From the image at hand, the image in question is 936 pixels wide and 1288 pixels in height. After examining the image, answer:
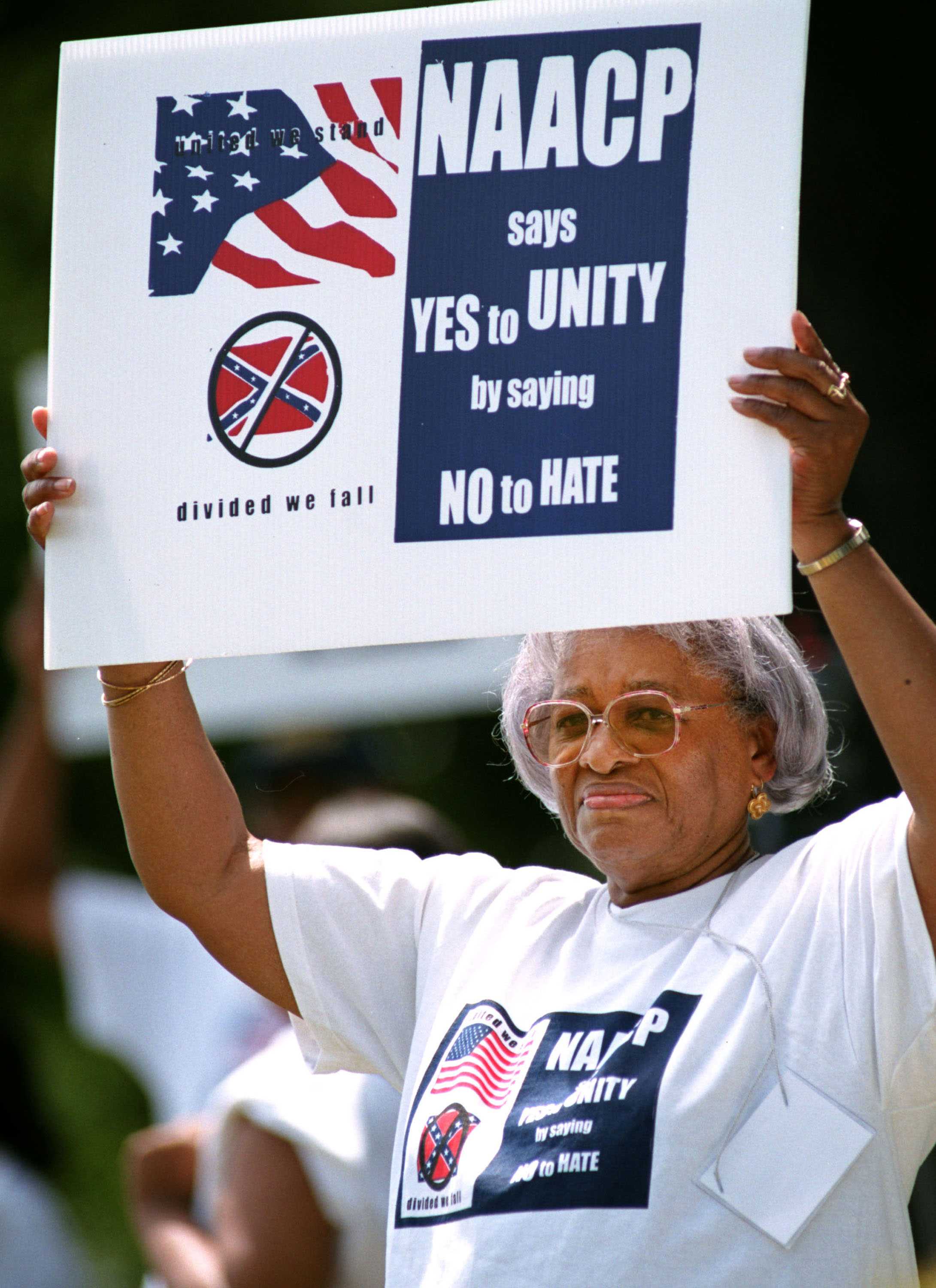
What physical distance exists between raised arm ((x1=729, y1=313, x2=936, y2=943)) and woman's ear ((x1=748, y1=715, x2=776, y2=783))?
15.9 inches

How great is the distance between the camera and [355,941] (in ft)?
7.72

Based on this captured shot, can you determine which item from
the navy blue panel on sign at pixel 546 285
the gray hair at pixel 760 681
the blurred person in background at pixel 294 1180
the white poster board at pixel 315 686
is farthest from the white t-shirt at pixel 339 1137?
the white poster board at pixel 315 686

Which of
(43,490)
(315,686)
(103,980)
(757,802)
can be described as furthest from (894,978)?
(103,980)

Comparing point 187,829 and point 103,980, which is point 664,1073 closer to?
point 187,829

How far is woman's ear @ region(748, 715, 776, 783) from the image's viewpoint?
2.33 meters

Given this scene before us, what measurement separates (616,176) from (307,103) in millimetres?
435

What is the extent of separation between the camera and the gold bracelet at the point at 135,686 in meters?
2.30

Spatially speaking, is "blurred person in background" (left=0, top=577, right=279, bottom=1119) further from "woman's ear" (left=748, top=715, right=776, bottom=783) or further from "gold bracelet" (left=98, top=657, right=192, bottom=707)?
"woman's ear" (left=748, top=715, right=776, bottom=783)

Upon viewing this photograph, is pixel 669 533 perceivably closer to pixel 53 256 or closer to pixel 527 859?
pixel 53 256

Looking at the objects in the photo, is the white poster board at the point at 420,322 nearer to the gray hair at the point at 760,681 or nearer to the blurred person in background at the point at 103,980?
the gray hair at the point at 760,681

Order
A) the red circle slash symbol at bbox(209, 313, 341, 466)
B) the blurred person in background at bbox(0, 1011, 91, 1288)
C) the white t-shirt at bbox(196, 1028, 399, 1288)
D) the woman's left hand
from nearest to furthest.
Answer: the woman's left hand → the red circle slash symbol at bbox(209, 313, 341, 466) → the white t-shirt at bbox(196, 1028, 399, 1288) → the blurred person in background at bbox(0, 1011, 91, 1288)

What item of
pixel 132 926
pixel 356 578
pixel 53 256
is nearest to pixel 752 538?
pixel 356 578

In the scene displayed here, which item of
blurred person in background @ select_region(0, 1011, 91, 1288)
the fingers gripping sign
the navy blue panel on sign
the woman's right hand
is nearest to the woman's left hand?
the fingers gripping sign

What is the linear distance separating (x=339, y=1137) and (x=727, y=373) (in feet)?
4.65
